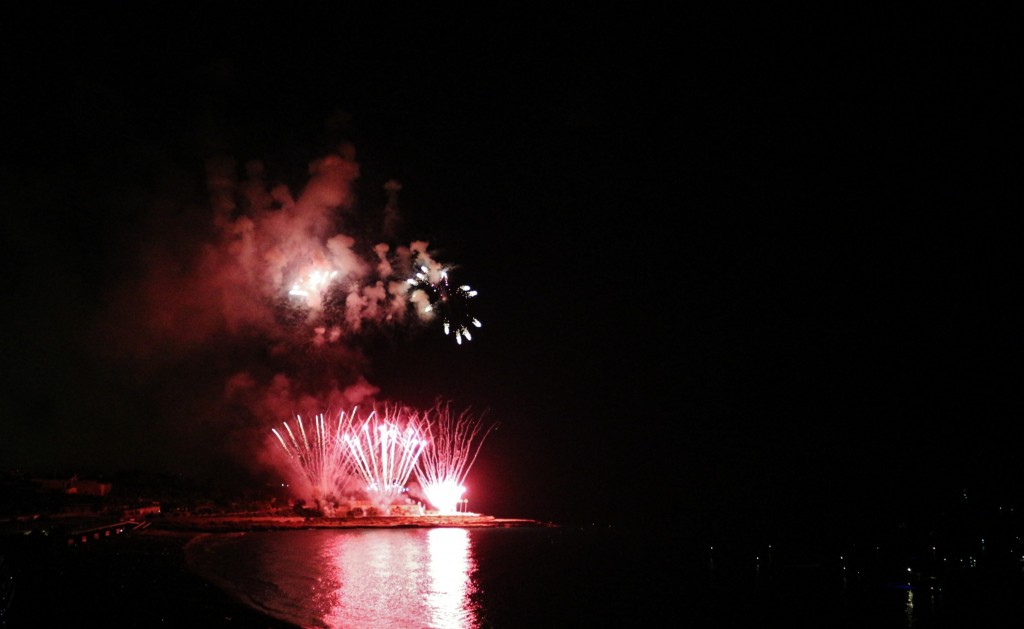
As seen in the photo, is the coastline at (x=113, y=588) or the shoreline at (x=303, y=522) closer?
the coastline at (x=113, y=588)

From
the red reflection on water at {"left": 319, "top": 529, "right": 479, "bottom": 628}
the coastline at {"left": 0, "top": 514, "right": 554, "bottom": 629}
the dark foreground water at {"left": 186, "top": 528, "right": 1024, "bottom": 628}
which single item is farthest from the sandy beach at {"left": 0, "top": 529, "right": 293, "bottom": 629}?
the red reflection on water at {"left": 319, "top": 529, "right": 479, "bottom": 628}

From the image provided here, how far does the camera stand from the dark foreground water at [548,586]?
15.7 m

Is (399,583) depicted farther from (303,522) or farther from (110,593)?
(303,522)

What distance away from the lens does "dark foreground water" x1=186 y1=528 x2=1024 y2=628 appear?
15742 mm

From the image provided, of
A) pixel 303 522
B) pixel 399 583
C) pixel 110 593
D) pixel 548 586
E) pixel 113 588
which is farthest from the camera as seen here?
pixel 303 522

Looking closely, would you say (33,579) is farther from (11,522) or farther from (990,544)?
(990,544)

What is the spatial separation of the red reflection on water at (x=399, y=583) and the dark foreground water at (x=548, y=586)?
0.04m

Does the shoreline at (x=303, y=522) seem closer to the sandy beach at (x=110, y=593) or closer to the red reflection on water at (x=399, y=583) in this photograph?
the red reflection on water at (x=399, y=583)

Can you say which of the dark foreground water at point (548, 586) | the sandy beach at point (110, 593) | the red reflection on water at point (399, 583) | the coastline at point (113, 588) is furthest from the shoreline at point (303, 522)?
the sandy beach at point (110, 593)

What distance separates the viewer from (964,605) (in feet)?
83.6

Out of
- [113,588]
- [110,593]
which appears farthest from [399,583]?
[110,593]

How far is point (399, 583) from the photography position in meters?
18.5

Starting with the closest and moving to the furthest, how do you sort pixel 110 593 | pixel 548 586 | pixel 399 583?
1. pixel 110 593
2. pixel 399 583
3. pixel 548 586

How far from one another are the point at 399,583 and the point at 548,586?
4679 millimetres
